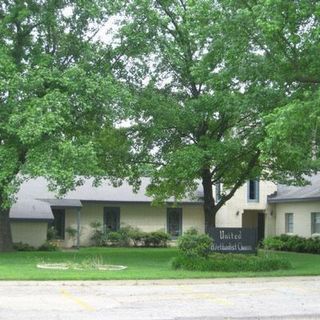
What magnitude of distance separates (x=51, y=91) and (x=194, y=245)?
790 centimetres

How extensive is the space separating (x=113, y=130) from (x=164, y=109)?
345 cm

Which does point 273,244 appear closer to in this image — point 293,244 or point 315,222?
point 293,244

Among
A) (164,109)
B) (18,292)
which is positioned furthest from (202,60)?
(18,292)

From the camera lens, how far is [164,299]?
15.0 meters

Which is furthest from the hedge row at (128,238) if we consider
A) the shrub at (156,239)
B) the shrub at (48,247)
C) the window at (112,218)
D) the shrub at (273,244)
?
the shrub at (273,244)

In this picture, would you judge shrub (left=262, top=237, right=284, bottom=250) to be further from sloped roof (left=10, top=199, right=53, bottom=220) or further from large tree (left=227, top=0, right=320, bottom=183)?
large tree (left=227, top=0, right=320, bottom=183)


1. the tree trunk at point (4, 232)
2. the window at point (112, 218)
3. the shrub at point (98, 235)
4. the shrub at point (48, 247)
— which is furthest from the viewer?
the window at point (112, 218)

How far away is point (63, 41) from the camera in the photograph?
93.5 feet

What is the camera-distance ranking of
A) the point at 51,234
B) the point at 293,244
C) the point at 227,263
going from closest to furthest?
the point at 227,263 < the point at 293,244 < the point at 51,234

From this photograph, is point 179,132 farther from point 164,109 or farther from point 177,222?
point 177,222

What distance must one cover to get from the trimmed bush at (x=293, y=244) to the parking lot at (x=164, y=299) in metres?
15.9

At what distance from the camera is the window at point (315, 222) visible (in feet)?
123

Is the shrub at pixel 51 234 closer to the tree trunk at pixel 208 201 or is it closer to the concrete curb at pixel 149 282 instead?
the tree trunk at pixel 208 201

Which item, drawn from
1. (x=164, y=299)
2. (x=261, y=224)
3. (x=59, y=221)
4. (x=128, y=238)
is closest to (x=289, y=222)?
(x=261, y=224)
